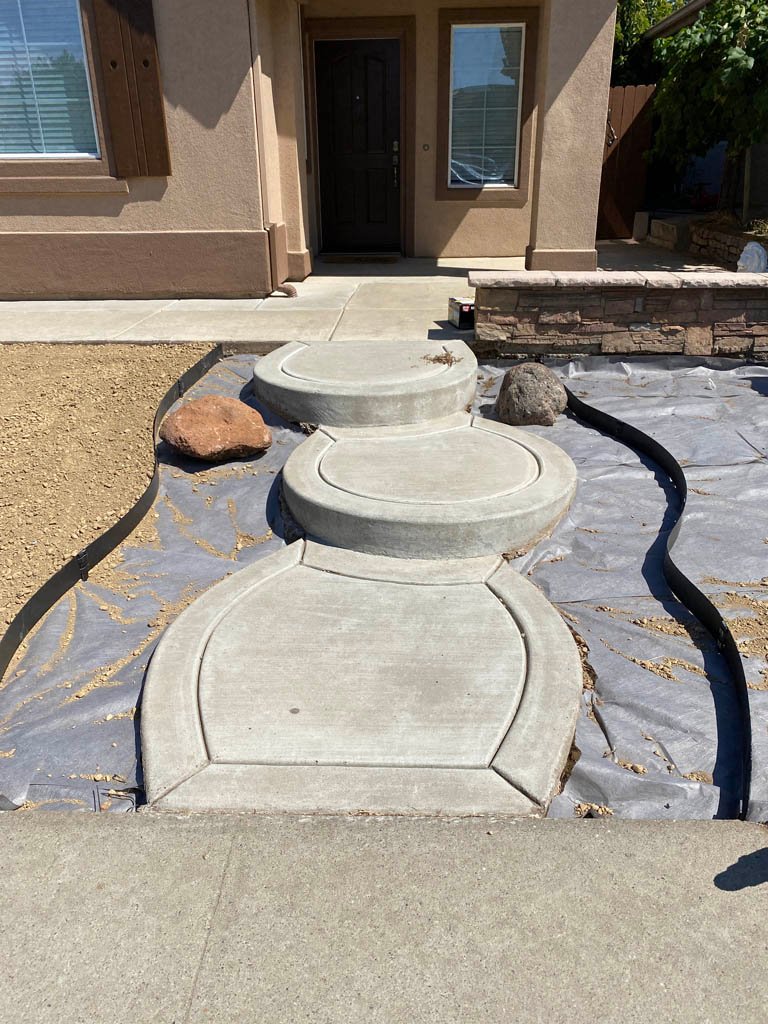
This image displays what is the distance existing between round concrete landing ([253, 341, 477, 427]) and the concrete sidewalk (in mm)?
3001

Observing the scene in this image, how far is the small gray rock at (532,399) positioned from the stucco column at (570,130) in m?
3.09

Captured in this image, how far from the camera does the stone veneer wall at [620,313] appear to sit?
19.1 ft

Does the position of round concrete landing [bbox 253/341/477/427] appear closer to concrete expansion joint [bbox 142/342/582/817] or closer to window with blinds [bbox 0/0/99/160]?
concrete expansion joint [bbox 142/342/582/817]

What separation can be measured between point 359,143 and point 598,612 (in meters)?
8.68

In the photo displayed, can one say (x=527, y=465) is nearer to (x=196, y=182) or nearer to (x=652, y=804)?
(x=652, y=804)

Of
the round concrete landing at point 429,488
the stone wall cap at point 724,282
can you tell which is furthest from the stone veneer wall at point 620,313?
the round concrete landing at point 429,488

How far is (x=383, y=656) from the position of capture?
9.60 ft

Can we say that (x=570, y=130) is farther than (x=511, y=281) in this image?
Yes

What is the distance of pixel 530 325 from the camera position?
19.7 feet

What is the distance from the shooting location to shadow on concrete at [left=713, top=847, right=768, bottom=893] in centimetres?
201

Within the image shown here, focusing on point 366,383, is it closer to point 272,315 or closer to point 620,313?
point 620,313

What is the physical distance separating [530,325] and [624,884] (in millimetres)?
4703

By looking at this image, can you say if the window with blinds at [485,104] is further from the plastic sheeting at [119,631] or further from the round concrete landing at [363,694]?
the round concrete landing at [363,694]

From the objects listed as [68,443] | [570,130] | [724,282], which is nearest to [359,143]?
[570,130]
